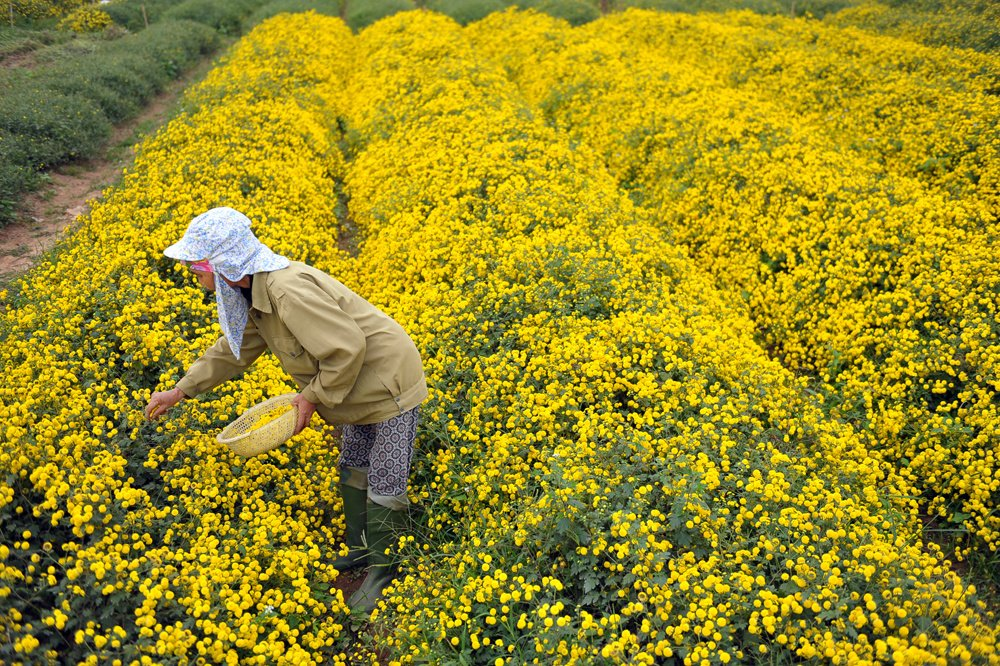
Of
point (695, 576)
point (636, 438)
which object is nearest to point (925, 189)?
point (636, 438)

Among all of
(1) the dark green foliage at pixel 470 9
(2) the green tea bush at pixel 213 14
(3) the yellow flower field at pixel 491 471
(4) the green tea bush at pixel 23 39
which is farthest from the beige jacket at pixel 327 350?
(2) the green tea bush at pixel 213 14

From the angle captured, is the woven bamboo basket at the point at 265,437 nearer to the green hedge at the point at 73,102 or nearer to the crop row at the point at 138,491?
the crop row at the point at 138,491

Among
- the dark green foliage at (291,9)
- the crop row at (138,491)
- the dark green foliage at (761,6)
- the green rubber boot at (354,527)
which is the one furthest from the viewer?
the dark green foliage at (291,9)

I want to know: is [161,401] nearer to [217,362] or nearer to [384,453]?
[217,362]

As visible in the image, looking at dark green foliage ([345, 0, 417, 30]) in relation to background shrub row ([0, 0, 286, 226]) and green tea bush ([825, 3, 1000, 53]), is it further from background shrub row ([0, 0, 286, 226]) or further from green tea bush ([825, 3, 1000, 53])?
green tea bush ([825, 3, 1000, 53])

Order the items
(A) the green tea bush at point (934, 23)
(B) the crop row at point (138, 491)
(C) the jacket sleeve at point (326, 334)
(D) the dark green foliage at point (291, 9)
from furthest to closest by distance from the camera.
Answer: (D) the dark green foliage at point (291, 9), (A) the green tea bush at point (934, 23), (C) the jacket sleeve at point (326, 334), (B) the crop row at point (138, 491)

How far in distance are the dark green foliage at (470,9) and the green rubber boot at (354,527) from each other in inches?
744

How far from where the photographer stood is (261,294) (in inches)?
120

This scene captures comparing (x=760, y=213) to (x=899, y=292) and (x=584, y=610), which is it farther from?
(x=584, y=610)

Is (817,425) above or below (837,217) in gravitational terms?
below

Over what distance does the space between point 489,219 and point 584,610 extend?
3946 millimetres

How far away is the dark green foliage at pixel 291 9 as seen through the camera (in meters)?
20.1

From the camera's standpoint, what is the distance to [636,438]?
3.59 metres

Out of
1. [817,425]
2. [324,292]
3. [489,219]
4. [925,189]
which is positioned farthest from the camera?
[925,189]
